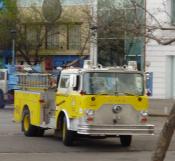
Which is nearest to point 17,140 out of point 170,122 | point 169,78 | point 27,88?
point 27,88

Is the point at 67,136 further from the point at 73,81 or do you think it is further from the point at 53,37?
the point at 53,37

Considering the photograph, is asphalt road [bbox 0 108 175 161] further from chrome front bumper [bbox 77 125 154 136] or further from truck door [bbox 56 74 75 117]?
truck door [bbox 56 74 75 117]

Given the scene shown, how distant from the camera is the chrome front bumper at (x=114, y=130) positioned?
16.0m

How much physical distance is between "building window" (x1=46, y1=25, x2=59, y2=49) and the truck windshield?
3873 cm

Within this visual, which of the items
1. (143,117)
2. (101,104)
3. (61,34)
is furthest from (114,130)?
(61,34)

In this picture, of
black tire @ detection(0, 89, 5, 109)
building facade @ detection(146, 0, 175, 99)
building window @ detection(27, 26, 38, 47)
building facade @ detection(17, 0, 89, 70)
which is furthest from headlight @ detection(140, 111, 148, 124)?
building window @ detection(27, 26, 38, 47)

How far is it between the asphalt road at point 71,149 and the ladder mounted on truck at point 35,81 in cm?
152

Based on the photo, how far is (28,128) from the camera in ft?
64.8

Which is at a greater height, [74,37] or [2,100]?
[74,37]

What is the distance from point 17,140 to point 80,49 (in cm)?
3688

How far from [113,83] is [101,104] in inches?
29.4

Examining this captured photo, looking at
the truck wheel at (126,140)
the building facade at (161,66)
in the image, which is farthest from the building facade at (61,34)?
the truck wheel at (126,140)

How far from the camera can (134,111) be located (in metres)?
16.5

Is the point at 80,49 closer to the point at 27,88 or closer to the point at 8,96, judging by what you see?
the point at 8,96
